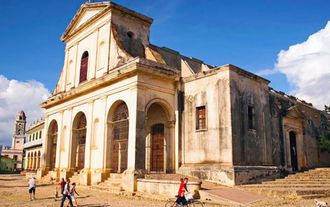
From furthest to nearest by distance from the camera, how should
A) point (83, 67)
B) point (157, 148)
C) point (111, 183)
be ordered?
point (83, 67)
point (157, 148)
point (111, 183)

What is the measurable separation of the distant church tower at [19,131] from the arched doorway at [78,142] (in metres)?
60.7

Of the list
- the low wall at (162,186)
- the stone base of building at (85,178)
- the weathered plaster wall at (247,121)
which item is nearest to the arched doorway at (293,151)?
the weathered plaster wall at (247,121)

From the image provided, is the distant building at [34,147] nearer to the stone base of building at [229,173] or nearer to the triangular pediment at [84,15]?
the triangular pediment at [84,15]

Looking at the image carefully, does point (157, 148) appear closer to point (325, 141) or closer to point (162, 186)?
point (162, 186)

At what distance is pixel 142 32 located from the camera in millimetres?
20672

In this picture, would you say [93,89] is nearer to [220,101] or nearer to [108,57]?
[108,57]

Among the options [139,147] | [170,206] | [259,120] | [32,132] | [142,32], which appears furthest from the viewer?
[32,132]

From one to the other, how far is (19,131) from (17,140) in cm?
255

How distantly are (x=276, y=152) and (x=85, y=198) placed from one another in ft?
34.4

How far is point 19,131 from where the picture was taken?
246 ft

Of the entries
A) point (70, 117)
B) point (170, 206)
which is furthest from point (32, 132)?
point (170, 206)

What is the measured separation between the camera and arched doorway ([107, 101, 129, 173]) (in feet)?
56.4

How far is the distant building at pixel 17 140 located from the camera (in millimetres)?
72750

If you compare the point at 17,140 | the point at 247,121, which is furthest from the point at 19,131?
the point at 247,121
